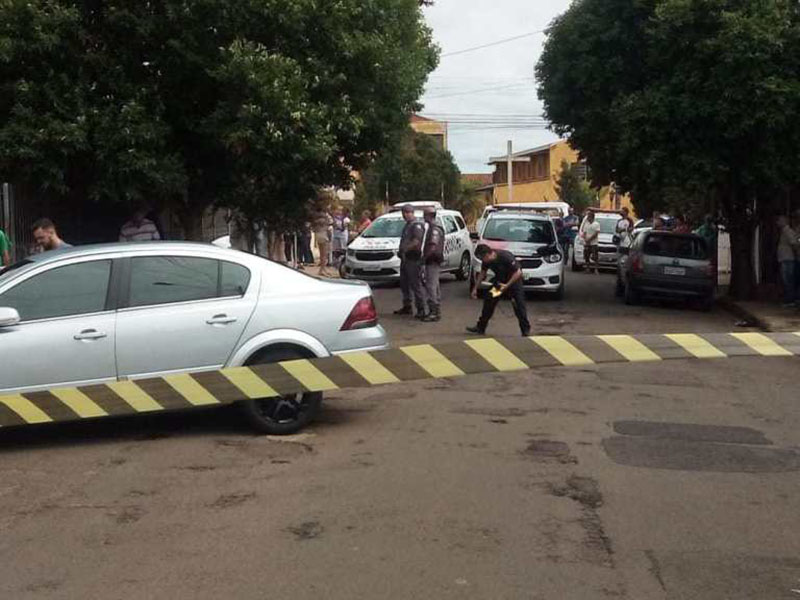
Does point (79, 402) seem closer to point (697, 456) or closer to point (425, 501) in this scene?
point (425, 501)

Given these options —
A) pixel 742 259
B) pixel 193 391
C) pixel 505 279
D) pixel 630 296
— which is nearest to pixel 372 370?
pixel 193 391

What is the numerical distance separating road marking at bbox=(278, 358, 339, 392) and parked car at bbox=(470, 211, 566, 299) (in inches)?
430

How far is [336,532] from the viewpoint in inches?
242

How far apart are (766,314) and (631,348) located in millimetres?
10558

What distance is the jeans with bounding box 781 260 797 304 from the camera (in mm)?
18500

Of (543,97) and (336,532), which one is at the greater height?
(543,97)

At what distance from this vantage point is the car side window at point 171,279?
838 centimetres

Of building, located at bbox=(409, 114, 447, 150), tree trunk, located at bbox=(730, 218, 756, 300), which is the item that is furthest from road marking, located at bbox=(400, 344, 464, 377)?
building, located at bbox=(409, 114, 447, 150)

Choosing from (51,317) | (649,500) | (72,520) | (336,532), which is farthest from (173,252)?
(649,500)

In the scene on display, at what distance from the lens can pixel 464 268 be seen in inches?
992

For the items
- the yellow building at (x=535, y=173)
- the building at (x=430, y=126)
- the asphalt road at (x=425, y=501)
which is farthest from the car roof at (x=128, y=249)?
the building at (x=430, y=126)

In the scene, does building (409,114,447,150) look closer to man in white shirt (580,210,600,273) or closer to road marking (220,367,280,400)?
man in white shirt (580,210,600,273)

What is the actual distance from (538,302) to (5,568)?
51.9 feet

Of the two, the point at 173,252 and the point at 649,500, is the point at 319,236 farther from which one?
the point at 649,500
